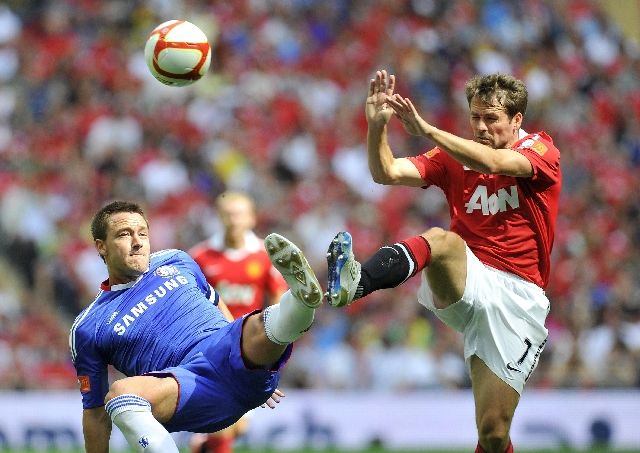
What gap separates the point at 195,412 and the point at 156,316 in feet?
1.88

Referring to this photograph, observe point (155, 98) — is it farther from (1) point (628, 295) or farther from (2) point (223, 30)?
(1) point (628, 295)

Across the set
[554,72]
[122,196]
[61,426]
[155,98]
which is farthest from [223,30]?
[61,426]

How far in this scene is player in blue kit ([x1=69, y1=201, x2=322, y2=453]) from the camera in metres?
6.00

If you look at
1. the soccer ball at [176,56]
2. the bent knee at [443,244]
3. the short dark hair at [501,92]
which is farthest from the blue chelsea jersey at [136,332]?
the short dark hair at [501,92]

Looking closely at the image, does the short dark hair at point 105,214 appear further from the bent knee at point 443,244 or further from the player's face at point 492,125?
the player's face at point 492,125

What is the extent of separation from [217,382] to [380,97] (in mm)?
1748

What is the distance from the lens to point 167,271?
6902mm

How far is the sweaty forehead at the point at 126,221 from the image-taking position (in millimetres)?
6719

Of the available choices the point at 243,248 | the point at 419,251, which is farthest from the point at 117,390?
the point at 243,248

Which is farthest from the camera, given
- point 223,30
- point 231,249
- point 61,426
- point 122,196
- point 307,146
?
point 223,30

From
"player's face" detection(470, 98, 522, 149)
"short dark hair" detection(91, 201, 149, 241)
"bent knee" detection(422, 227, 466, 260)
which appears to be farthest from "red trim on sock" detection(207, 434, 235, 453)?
"player's face" detection(470, 98, 522, 149)

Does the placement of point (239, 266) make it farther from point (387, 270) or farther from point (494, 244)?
point (387, 270)

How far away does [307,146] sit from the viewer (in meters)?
16.3

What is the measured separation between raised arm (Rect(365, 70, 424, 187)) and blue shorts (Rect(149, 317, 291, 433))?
1.26m
